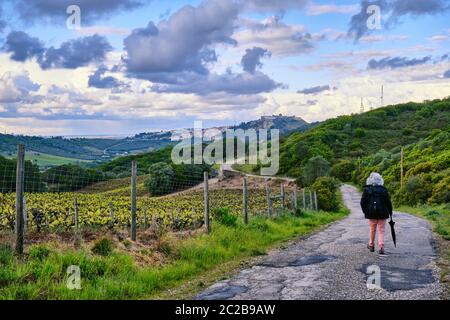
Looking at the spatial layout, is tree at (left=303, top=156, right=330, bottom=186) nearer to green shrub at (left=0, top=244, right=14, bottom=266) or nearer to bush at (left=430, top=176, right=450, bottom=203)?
bush at (left=430, top=176, right=450, bottom=203)

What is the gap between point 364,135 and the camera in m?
140

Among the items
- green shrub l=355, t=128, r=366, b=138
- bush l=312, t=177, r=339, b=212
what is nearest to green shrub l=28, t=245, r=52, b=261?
bush l=312, t=177, r=339, b=212

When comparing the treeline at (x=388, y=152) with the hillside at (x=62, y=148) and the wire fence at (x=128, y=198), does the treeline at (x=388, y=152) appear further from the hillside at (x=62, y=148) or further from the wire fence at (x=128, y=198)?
the hillside at (x=62, y=148)

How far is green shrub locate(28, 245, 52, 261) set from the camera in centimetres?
884

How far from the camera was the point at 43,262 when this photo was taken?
8539 mm

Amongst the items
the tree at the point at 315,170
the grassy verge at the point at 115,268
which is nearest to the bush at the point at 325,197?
the grassy verge at the point at 115,268

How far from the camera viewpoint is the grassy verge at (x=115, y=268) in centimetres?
780

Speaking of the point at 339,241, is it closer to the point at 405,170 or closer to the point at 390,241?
the point at 390,241

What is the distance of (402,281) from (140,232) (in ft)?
19.4

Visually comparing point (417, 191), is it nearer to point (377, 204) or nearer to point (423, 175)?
point (423, 175)

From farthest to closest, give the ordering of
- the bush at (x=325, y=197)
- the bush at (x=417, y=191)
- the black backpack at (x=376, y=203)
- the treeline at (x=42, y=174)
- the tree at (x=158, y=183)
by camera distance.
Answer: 1. the tree at (x=158, y=183)
2. the bush at (x=417, y=191)
3. the bush at (x=325, y=197)
4. the treeline at (x=42, y=174)
5. the black backpack at (x=376, y=203)

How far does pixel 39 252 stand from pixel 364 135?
137191 millimetres

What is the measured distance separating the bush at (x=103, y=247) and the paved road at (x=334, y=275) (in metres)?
2.26

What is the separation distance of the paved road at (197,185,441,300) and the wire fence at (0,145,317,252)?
2.95 meters
